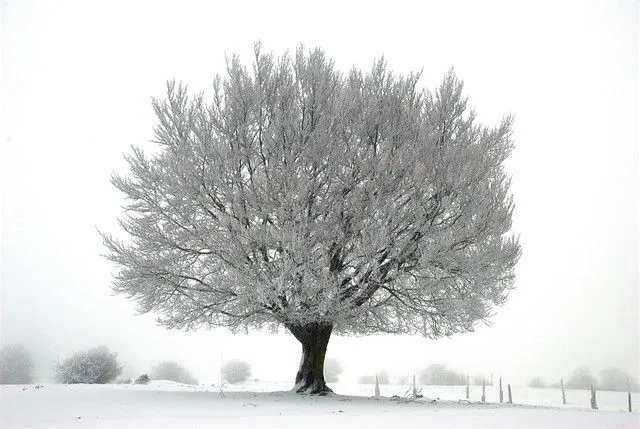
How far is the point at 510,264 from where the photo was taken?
1345cm

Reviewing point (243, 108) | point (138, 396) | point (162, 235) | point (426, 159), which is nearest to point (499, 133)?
point (426, 159)

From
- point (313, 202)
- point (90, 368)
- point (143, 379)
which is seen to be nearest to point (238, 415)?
point (313, 202)

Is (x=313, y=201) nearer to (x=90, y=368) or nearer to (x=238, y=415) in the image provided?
(x=238, y=415)

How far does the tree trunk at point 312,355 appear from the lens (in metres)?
13.7

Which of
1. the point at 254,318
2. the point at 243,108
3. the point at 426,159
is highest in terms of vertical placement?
the point at 243,108

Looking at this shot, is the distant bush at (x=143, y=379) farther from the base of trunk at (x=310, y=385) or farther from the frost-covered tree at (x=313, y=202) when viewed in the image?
the base of trunk at (x=310, y=385)

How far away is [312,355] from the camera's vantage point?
14039 mm

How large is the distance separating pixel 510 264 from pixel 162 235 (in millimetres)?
8899

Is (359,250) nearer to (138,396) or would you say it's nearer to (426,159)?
(426,159)

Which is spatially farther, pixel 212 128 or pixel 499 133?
pixel 499 133

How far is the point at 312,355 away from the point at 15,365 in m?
22.6

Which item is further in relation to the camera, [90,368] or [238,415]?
[90,368]

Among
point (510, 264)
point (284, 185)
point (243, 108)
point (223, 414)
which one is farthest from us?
point (510, 264)

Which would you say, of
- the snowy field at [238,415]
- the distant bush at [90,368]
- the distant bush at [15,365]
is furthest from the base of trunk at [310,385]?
the distant bush at [15,365]
